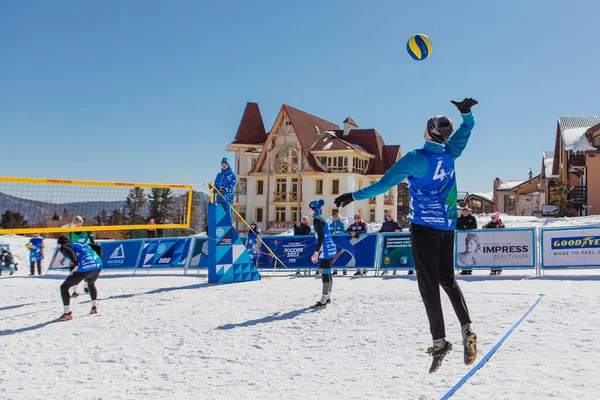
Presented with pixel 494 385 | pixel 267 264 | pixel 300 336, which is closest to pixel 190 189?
pixel 267 264

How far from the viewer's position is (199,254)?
17.1 meters

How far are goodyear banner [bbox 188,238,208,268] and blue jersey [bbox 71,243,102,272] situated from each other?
7.01 meters

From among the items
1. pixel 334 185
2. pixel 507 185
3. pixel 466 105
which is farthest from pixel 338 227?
pixel 507 185

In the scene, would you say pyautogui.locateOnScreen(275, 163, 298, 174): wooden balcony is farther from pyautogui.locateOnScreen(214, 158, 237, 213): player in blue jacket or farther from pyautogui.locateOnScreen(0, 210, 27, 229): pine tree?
pyautogui.locateOnScreen(0, 210, 27, 229): pine tree

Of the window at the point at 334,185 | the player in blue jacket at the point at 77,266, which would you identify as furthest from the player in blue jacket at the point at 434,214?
the window at the point at 334,185

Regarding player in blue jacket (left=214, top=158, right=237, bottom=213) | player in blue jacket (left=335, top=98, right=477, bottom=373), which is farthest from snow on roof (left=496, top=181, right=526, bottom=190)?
player in blue jacket (left=335, top=98, right=477, bottom=373)

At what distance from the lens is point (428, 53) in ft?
23.6

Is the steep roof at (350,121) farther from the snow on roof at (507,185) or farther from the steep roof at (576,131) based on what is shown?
the snow on roof at (507,185)

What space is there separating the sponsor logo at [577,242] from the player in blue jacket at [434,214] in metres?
10.6

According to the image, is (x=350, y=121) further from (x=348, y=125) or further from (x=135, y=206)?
(x=135, y=206)

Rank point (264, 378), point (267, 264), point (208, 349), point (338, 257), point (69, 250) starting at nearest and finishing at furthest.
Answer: point (264, 378) < point (208, 349) < point (69, 250) < point (338, 257) < point (267, 264)

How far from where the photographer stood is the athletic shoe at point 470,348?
409 cm

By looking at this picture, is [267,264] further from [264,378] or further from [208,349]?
[264,378]

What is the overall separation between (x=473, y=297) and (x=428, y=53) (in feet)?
16.6
